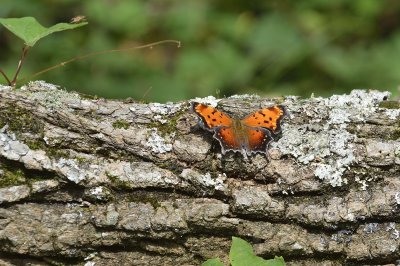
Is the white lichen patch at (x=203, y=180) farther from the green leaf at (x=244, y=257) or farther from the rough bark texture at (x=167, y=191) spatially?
the green leaf at (x=244, y=257)

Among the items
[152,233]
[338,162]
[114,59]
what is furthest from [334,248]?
[114,59]

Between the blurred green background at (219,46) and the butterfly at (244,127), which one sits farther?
the blurred green background at (219,46)

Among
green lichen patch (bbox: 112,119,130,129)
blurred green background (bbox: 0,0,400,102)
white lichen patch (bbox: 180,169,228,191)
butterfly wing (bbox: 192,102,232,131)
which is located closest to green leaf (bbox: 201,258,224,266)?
white lichen patch (bbox: 180,169,228,191)

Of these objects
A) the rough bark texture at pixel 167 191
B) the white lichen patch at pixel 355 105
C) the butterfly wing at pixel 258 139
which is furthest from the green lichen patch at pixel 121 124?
the white lichen patch at pixel 355 105

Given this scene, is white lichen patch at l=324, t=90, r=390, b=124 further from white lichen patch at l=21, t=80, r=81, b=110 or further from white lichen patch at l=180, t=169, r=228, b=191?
white lichen patch at l=21, t=80, r=81, b=110

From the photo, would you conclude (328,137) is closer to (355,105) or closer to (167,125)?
(355,105)

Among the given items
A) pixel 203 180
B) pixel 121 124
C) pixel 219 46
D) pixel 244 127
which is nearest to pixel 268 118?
pixel 244 127
